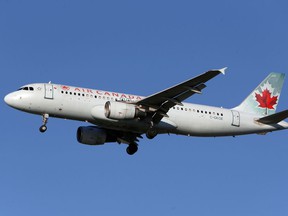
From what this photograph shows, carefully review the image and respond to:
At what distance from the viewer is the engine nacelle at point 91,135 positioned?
51.2 m

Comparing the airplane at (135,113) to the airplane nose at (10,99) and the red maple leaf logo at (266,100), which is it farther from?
the red maple leaf logo at (266,100)

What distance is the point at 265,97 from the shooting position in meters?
54.6

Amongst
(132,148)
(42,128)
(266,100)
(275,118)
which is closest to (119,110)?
(42,128)

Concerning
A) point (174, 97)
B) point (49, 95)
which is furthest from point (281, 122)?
point (49, 95)

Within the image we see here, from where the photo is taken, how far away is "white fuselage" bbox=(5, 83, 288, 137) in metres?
46.8

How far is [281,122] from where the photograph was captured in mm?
51594

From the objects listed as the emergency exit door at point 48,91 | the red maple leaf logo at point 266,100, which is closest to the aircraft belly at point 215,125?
the red maple leaf logo at point 266,100

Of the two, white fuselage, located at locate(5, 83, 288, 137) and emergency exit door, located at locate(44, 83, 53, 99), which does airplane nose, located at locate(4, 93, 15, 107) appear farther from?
emergency exit door, located at locate(44, 83, 53, 99)

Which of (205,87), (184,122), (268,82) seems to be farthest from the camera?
(268,82)

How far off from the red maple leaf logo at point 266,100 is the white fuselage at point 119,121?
256cm

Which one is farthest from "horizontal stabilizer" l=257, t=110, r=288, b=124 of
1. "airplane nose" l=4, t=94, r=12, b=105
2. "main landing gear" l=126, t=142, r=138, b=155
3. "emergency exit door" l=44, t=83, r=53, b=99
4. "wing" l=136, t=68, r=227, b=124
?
"airplane nose" l=4, t=94, r=12, b=105

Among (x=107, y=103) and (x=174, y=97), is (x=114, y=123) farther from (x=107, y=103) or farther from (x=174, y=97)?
(x=174, y=97)

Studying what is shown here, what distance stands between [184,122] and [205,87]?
Result: 220 inches

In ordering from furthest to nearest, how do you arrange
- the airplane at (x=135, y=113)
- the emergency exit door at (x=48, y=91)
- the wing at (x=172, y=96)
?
the emergency exit door at (x=48, y=91), the airplane at (x=135, y=113), the wing at (x=172, y=96)
